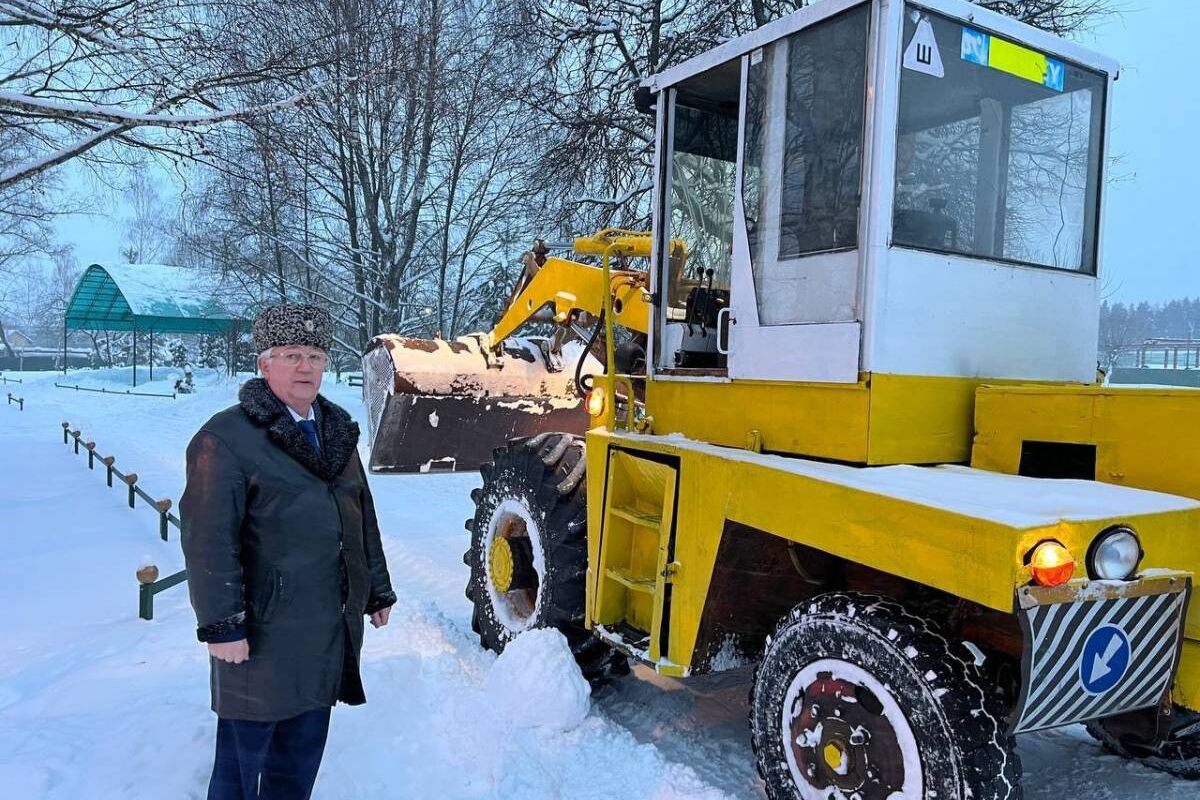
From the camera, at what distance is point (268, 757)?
103 inches

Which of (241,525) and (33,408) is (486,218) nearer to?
(241,525)

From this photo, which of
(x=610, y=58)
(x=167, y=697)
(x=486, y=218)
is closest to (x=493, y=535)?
(x=167, y=697)

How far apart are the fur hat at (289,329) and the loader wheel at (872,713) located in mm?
1798

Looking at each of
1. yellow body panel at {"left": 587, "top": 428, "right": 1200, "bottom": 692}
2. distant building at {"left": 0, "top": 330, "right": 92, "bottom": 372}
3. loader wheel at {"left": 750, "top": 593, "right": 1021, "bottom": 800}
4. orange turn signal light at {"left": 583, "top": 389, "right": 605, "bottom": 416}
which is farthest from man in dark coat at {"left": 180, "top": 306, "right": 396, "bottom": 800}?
distant building at {"left": 0, "top": 330, "right": 92, "bottom": 372}

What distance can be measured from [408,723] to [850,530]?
2.35 m

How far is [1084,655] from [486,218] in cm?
1525

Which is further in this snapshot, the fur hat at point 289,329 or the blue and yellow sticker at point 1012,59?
the blue and yellow sticker at point 1012,59

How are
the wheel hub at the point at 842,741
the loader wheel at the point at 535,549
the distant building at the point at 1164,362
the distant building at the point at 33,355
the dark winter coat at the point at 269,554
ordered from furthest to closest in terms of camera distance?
1. the distant building at the point at 33,355
2. the distant building at the point at 1164,362
3. the loader wheel at the point at 535,549
4. the wheel hub at the point at 842,741
5. the dark winter coat at the point at 269,554

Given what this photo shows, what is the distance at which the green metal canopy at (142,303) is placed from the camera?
3262 centimetres

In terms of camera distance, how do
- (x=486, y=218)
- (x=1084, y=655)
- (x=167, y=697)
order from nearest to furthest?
(x=1084, y=655) → (x=167, y=697) → (x=486, y=218)

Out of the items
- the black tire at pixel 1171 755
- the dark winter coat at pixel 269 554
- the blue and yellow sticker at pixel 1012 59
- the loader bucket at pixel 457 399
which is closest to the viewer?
the dark winter coat at pixel 269 554

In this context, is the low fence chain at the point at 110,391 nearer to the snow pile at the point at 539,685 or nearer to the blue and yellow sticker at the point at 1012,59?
the snow pile at the point at 539,685

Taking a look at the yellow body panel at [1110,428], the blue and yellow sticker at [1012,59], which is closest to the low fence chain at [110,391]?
the blue and yellow sticker at [1012,59]

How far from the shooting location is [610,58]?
12.1 meters
